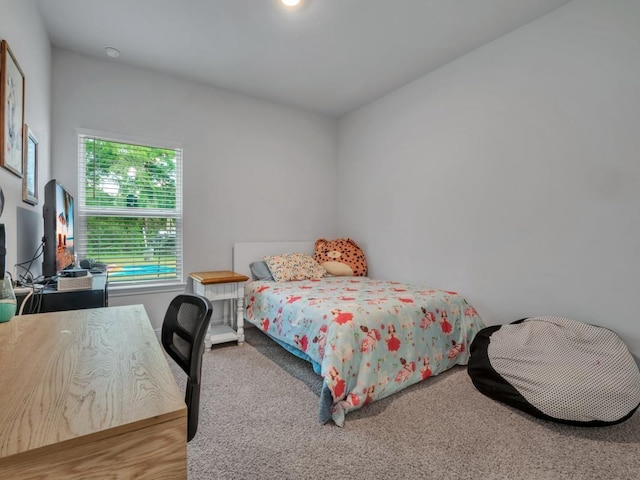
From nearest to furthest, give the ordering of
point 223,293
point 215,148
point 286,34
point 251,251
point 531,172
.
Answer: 1. point 531,172
2. point 286,34
3. point 223,293
4. point 215,148
5. point 251,251

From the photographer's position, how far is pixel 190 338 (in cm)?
110

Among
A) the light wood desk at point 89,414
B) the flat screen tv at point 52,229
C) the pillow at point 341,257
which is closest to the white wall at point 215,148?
the pillow at point 341,257

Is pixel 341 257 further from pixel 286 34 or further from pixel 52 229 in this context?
pixel 52 229

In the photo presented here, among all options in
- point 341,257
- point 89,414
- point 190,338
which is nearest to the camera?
point 89,414

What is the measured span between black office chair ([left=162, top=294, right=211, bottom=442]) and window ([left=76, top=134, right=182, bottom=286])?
6.82ft

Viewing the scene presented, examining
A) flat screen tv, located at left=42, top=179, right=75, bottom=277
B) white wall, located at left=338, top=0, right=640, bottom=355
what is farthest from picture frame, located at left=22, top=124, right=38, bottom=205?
white wall, located at left=338, top=0, right=640, bottom=355

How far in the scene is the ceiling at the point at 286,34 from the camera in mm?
2215

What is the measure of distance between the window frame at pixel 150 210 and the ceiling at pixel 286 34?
687mm

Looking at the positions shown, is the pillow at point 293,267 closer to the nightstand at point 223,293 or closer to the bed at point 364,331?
the bed at point 364,331

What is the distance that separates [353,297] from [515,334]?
1.15 m

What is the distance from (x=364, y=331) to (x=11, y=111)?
2.23m

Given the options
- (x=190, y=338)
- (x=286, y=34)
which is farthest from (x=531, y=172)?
(x=190, y=338)

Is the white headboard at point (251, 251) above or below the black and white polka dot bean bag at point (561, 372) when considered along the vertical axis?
above

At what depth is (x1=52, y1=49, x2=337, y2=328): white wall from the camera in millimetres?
2775
